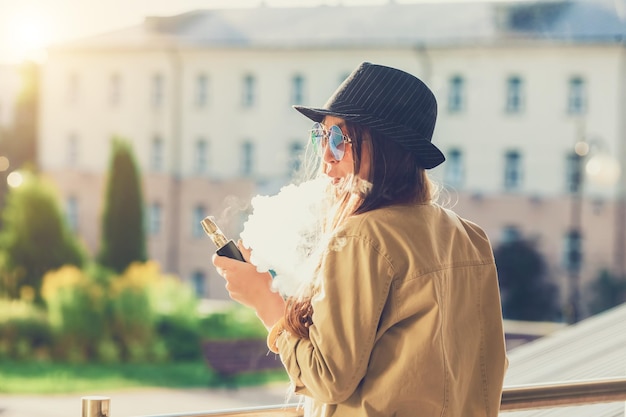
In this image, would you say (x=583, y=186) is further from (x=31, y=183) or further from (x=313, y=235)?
(x=313, y=235)

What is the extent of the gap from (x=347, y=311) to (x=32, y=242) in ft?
60.1

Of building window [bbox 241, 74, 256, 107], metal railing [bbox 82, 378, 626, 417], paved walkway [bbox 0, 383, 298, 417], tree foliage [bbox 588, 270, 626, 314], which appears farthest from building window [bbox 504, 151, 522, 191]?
metal railing [bbox 82, 378, 626, 417]

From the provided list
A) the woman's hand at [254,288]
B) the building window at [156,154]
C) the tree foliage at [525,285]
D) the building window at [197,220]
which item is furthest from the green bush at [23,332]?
the woman's hand at [254,288]

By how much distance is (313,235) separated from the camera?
1.29 m

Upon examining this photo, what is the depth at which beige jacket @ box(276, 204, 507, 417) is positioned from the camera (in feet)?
3.72

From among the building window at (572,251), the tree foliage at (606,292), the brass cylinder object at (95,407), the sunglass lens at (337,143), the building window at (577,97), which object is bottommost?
the tree foliage at (606,292)

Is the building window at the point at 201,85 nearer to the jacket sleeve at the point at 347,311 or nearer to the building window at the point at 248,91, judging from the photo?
the building window at the point at 248,91

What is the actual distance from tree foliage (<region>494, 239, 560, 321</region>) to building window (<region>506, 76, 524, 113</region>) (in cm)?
367

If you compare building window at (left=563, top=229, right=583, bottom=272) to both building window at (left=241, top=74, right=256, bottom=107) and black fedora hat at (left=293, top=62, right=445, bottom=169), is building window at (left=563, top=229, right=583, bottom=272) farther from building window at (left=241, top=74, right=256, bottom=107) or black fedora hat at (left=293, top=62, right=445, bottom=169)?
black fedora hat at (left=293, top=62, right=445, bottom=169)

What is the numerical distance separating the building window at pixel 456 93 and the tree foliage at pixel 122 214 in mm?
9196

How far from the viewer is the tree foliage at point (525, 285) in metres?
24.9

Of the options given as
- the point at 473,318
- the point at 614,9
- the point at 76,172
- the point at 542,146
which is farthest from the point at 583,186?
the point at 473,318

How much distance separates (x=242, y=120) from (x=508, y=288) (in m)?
9.38

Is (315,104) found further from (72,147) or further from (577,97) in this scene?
(72,147)
